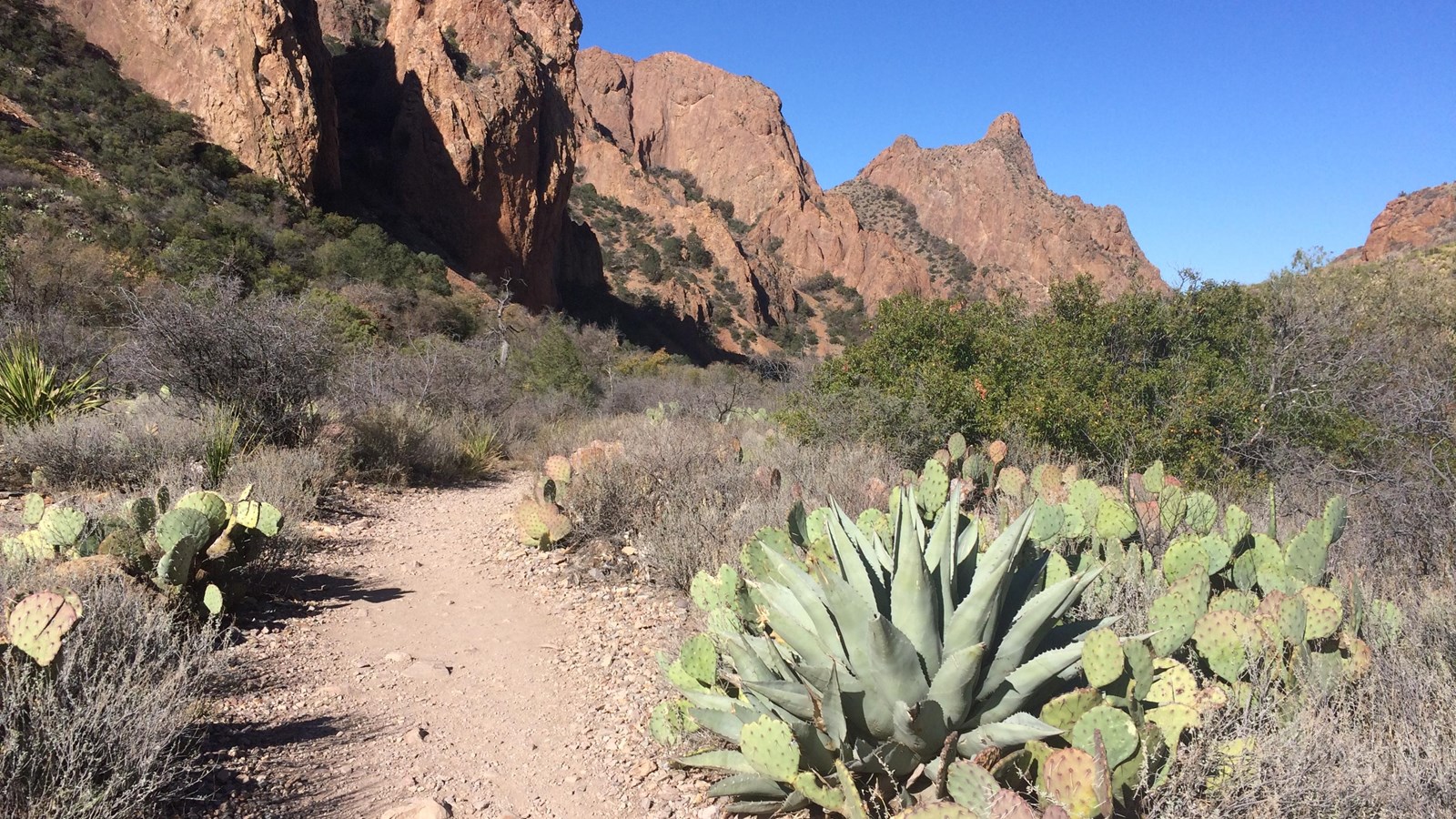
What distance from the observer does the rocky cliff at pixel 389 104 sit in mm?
21391

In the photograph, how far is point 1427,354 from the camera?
31.7ft

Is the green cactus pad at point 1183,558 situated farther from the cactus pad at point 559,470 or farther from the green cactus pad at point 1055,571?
the cactus pad at point 559,470

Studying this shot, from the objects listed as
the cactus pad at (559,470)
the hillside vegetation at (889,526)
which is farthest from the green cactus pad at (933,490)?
the cactus pad at (559,470)

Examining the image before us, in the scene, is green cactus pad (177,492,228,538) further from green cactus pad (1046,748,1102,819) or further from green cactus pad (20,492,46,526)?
green cactus pad (1046,748,1102,819)

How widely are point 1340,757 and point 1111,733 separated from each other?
792mm

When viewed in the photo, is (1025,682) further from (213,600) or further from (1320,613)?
(213,600)

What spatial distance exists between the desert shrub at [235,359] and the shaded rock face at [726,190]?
3085 centimetres

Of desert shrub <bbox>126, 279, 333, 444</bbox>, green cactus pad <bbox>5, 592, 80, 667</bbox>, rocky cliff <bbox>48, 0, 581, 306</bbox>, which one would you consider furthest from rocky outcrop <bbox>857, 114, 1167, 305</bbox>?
green cactus pad <bbox>5, 592, 80, 667</bbox>

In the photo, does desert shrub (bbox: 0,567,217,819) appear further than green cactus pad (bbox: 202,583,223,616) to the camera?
No

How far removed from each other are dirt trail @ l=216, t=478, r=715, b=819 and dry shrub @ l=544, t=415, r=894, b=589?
1.19ft

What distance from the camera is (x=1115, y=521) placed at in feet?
12.8

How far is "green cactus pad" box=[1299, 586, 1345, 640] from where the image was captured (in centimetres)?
274

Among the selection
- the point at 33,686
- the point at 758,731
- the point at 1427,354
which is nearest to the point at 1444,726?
the point at 758,731

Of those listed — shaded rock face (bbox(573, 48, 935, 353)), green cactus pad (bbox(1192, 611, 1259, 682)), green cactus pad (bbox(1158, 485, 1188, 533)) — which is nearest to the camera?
green cactus pad (bbox(1192, 611, 1259, 682))
